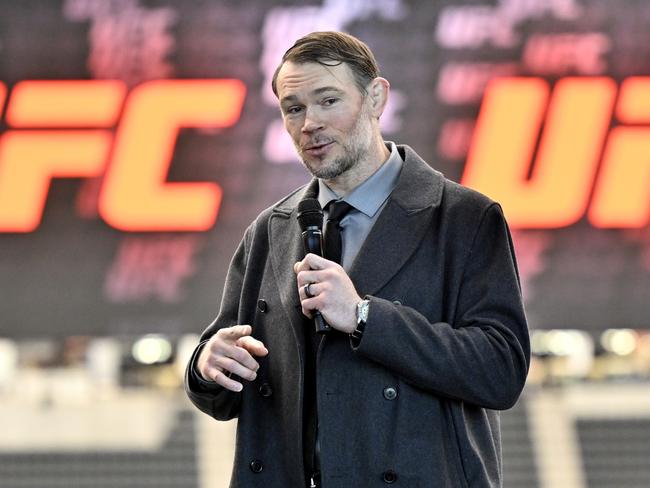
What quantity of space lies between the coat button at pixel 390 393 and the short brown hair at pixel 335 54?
0.50m

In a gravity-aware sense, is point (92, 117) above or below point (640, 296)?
above

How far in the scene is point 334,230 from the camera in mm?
1943

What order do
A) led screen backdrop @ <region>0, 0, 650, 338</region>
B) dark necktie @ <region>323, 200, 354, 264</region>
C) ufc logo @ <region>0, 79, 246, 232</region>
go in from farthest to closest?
ufc logo @ <region>0, 79, 246, 232</region> → led screen backdrop @ <region>0, 0, 650, 338</region> → dark necktie @ <region>323, 200, 354, 264</region>

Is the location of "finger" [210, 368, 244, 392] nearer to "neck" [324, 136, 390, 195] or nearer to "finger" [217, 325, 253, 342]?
"finger" [217, 325, 253, 342]

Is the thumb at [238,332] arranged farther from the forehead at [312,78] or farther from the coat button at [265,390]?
the forehead at [312,78]

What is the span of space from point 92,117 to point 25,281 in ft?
3.04

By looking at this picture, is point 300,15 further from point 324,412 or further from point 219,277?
point 324,412

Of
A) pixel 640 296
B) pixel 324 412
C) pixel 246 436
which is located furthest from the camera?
pixel 640 296

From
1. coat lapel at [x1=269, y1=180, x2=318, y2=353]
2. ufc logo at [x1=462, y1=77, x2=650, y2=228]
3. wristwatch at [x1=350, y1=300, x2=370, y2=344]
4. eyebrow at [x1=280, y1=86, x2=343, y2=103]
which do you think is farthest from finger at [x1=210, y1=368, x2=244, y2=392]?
ufc logo at [x1=462, y1=77, x2=650, y2=228]

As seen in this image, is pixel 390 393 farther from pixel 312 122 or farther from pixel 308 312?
pixel 312 122

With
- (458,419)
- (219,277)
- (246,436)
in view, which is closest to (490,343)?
(458,419)

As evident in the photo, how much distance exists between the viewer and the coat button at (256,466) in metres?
1.90

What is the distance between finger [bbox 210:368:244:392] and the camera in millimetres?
1850

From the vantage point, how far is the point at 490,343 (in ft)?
5.90
